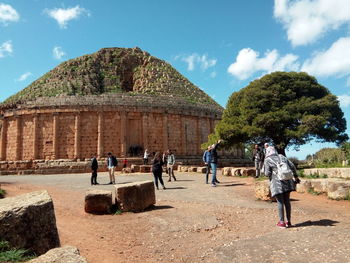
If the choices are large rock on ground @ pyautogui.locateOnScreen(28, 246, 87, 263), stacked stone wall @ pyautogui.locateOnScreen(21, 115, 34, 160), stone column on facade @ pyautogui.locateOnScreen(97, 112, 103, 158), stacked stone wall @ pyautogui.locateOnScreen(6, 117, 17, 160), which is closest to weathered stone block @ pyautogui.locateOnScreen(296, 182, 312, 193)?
large rock on ground @ pyautogui.locateOnScreen(28, 246, 87, 263)

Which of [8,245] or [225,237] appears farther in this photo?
[225,237]

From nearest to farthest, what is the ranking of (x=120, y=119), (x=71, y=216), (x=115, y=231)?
(x=115, y=231) → (x=71, y=216) → (x=120, y=119)

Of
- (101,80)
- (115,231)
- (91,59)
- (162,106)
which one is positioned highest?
(91,59)

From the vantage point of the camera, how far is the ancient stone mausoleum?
2889cm

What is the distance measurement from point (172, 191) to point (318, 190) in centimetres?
521

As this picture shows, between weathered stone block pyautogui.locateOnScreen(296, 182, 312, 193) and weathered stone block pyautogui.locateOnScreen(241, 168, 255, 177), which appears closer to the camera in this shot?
weathered stone block pyautogui.locateOnScreen(296, 182, 312, 193)

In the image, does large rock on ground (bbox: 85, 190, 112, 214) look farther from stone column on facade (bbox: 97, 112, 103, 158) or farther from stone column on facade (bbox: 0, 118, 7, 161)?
stone column on facade (bbox: 0, 118, 7, 161)

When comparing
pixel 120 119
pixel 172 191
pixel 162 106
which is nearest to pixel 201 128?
pixel 162 106

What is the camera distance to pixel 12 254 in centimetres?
394

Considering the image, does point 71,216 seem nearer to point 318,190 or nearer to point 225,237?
point 225,237

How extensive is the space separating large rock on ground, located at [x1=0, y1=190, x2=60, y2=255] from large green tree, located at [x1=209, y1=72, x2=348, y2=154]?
649 inches

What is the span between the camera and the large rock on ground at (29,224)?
4.36 meters

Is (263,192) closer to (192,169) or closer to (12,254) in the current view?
(12,254)

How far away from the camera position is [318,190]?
10.2 meters
